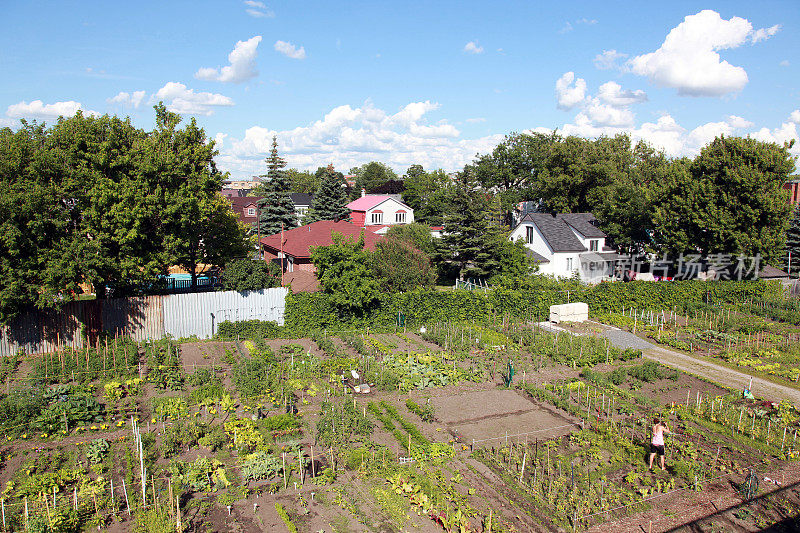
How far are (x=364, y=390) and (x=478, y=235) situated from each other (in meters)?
19.5

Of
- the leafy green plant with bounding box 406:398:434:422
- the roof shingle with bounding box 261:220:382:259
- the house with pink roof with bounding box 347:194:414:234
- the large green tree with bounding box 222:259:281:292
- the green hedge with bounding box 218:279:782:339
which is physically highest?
the house with pink roof with bounding box 347:194:414:234

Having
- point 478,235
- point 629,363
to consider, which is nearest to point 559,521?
point 629,363

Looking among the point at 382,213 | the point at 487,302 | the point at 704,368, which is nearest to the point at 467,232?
the point at 487,302

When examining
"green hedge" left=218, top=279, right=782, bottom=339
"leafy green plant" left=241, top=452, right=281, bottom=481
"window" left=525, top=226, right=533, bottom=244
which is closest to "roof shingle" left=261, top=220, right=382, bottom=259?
"green hedge" left=218, top=279, right=782, bottom=339

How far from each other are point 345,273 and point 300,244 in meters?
12.3

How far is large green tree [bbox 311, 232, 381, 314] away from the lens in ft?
72.3

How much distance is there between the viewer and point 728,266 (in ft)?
106

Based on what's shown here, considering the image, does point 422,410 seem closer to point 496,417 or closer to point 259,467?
point 496,417

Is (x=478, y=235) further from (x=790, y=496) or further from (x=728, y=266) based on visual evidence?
(x=790, y=496)

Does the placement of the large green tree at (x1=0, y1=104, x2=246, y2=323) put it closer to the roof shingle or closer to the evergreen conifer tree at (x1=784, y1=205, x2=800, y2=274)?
the roof shingle

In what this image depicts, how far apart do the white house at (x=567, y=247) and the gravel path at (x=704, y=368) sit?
15216mm

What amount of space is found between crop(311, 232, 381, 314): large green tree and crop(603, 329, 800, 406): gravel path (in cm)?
1082

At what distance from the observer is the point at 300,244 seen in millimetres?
33594

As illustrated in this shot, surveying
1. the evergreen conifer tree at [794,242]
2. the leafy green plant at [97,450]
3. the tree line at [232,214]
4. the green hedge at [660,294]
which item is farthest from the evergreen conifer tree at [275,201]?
the evergreen conifer tree at [794,242]
